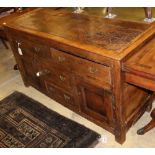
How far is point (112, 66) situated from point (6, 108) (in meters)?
1.42

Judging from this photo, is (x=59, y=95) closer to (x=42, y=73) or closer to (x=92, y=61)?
(x=42, y=73)

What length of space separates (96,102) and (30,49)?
32.3 inches

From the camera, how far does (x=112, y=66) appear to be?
56.2 inches

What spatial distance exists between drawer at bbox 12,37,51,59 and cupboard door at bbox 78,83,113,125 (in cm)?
43

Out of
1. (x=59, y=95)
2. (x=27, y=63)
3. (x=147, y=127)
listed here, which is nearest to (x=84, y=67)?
(x=59, y=95)

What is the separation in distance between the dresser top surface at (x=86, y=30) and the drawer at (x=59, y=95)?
1.80ft

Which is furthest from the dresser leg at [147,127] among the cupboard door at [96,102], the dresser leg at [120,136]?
the cupboard door at [96,102]

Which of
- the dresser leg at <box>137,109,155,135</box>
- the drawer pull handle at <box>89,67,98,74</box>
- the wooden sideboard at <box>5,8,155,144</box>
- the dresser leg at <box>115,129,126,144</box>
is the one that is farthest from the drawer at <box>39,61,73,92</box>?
the dresser leg at <box>137,109,155,135</box>

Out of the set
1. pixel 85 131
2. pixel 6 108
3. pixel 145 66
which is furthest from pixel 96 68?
pixel 6 108

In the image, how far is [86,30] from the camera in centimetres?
181

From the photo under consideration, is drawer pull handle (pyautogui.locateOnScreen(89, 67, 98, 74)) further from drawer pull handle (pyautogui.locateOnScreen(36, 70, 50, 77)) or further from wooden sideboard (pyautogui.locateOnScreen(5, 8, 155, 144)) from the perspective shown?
drawer pull handle (pyautogui.locateOnScreen(36, 70, 50, 77))

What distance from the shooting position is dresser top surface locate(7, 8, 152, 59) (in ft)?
4.98
